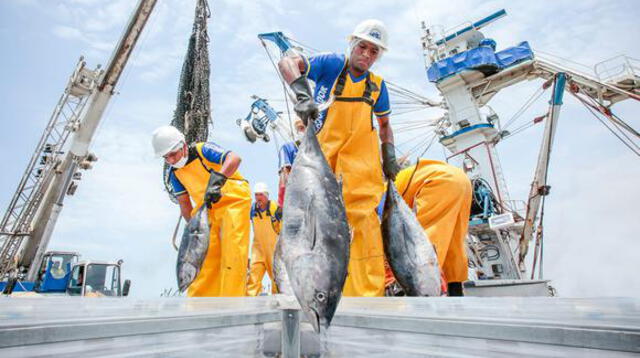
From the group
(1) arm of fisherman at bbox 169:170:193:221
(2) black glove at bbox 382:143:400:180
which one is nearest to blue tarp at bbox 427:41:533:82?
(2) black glove at bbox 382:143:400:180

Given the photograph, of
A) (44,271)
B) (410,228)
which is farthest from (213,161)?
(44,271)

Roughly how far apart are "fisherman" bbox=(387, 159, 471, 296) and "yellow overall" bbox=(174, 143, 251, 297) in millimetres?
→ 1544

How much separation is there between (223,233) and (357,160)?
1744mm

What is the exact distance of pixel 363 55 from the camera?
2572 millimetres

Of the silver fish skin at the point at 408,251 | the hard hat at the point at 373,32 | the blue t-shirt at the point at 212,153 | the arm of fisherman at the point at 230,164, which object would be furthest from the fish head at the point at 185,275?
the hard hat at the point at 373,32

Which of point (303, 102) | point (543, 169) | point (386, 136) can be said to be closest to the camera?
point (303, 102)

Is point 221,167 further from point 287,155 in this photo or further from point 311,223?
point 311,223

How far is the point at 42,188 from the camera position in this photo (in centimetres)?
1412

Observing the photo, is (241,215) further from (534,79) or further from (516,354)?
(534,79)

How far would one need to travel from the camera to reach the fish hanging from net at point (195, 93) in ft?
27.1

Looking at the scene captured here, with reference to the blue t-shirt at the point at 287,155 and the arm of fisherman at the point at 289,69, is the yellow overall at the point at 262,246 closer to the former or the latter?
the blue t-shirt at the point at 287,155

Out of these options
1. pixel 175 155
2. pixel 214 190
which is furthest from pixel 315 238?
pixel 175 155

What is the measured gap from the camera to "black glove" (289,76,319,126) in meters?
1.69

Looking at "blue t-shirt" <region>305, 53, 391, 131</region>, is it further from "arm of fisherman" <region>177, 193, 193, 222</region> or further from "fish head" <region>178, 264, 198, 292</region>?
"arm of fisherman" <region>177, 193, 193, 222</region>
